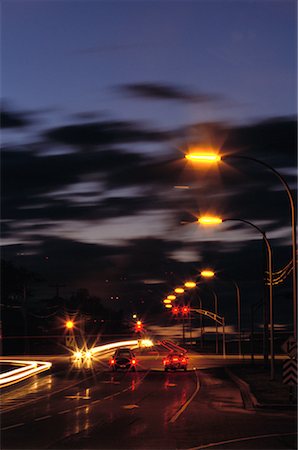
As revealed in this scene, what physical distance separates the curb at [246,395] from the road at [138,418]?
0.69 feet

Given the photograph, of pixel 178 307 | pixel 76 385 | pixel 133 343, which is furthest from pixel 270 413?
pixel 133 343

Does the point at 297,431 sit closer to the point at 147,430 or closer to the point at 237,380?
the point at 147,430

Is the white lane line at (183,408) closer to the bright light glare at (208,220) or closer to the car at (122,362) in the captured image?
the bright light glare at (208,220)

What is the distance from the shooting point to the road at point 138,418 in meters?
18.4

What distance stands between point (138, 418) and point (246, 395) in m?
10.5

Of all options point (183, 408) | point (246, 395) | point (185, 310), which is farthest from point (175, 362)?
point (185, 310)

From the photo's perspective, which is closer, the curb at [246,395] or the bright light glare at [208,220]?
the curb at [246,395]

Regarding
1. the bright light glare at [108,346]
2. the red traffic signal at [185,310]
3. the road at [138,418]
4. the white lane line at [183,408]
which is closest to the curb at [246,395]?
the road at [138,418]

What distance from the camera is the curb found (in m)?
27.9

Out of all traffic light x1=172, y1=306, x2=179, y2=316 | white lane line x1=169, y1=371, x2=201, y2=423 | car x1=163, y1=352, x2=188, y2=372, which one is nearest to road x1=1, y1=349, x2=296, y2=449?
white lane line x1=169, y1=371, x2=201, y2=423

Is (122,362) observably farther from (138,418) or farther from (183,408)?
(138,418)

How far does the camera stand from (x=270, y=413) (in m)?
25.7

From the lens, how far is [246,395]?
109 ft

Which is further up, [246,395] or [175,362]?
[175,362]
